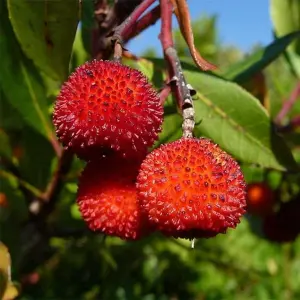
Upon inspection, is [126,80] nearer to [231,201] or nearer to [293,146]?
→ [231,201]

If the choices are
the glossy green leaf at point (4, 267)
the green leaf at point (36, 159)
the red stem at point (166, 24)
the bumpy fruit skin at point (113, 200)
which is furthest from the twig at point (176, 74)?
the green leaf at point (36, 159)

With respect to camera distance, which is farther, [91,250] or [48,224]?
[91,250]

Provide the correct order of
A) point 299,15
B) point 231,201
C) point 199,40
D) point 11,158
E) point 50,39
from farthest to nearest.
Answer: point 199,40 → point 299,15 → point 11,158 → point 50,39 → point 231,201

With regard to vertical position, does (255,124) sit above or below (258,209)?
above

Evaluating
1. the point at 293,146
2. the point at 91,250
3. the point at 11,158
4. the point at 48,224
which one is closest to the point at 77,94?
the point at 11,158

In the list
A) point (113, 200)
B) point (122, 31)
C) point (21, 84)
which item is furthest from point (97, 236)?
point (122, 31)

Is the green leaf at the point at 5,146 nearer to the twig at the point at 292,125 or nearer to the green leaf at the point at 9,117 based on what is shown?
the green leaf at the point at 9,117
